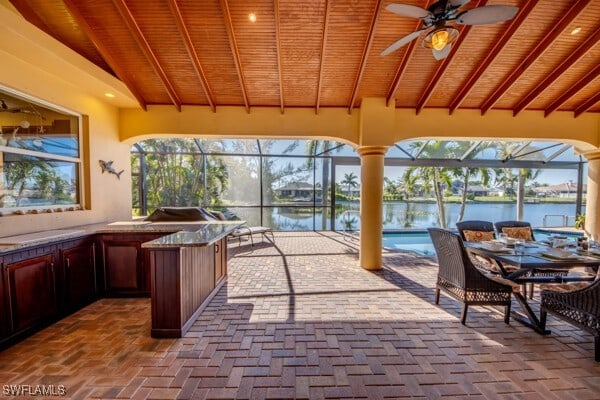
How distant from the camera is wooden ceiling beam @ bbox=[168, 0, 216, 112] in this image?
3.08 meters

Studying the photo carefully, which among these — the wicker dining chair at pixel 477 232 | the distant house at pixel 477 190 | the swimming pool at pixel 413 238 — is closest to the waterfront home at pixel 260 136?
the wicker dining chair at pixel 477 232

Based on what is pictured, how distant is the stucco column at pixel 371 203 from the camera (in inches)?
193

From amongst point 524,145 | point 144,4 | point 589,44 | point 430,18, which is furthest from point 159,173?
point 524,145

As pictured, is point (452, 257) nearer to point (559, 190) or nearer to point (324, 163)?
point (324, 163)

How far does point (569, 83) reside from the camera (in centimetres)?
444

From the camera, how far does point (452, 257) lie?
3.04 metres

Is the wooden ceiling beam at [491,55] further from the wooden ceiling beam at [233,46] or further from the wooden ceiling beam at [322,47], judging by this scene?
the wooden ceiling beam at [233,46]

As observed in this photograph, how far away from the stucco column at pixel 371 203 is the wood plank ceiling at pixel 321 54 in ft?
3.43

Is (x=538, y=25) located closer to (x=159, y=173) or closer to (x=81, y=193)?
(x=81, y=193)

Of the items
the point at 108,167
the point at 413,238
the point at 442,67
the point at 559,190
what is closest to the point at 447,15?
the point at 442,67

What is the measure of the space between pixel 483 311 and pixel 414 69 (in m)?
3.68

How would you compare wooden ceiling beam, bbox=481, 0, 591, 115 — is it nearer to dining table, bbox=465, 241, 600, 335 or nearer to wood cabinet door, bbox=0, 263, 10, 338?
dining table, bbox=465, 241, 600, 335

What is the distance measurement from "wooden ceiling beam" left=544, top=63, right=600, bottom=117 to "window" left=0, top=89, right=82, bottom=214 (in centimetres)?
818

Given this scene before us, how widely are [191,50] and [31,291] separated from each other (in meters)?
3.40
